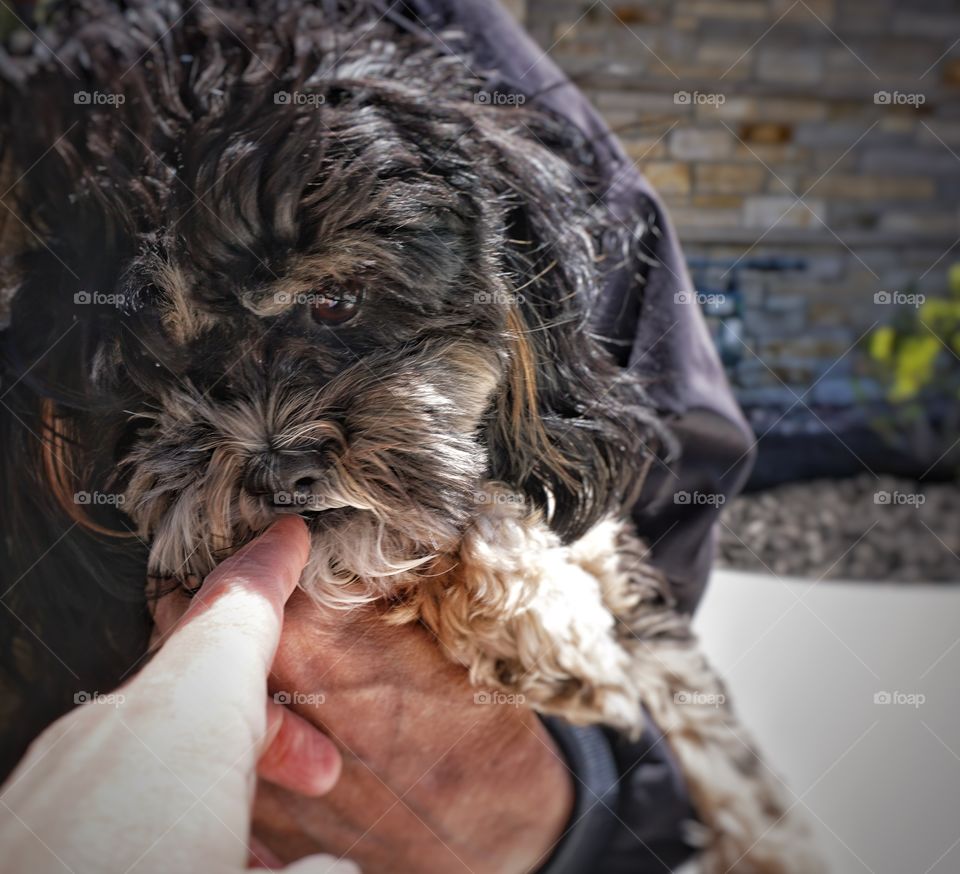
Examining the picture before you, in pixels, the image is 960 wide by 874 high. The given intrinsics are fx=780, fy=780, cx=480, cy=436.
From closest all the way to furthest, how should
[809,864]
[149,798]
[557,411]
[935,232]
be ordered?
[149,798]
[557,411]
[809,864]
[935,232]

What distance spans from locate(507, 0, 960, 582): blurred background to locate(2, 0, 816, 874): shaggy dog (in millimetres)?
250

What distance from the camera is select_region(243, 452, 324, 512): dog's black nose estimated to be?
1.12 metres

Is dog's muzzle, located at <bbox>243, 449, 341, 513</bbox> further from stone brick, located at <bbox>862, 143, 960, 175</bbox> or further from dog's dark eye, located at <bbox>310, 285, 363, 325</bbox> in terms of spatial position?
stone brick, located at <bbox>862, 143, 960, 175</bbox>

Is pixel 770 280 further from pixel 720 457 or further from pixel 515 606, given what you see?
pixel 515 606

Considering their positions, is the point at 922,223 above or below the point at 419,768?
above

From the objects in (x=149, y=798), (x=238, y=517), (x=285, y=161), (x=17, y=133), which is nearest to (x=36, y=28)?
(x=17, y=133)

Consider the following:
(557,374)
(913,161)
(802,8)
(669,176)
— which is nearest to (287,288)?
(557,374)

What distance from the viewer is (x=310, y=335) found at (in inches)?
45.3

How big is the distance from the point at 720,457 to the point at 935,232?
65 cm

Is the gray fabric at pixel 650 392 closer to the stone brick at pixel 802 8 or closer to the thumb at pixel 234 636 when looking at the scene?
the stone brick at pixel 802 8

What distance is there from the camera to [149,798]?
105 cm

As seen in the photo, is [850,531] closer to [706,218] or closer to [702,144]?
[706,218]

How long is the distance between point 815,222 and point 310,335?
39.0 inches

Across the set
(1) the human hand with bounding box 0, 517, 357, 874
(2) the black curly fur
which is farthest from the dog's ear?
(1) the human hand with bounding box 0, 517, 357, 874
